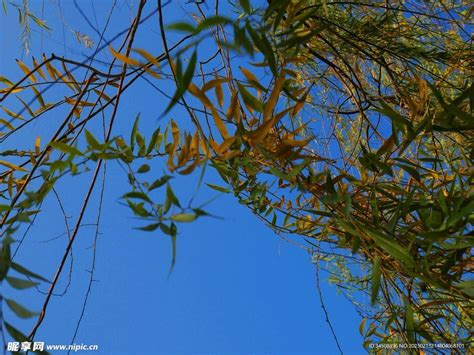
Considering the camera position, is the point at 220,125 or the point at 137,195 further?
the point at 220,125

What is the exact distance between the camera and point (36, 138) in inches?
35.9

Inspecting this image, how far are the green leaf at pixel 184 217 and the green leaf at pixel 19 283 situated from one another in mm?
125

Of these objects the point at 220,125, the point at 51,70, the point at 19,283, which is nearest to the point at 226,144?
the point at 220,125

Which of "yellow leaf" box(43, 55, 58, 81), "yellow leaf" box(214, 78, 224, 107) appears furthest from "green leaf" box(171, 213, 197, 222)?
"yellow leaf" box(43, 55, 58, 81)

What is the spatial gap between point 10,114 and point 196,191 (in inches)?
24.4

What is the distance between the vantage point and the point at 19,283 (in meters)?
0.43

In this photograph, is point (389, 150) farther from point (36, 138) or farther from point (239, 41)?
point (36, 138)

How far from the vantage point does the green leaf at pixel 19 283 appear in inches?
16.9

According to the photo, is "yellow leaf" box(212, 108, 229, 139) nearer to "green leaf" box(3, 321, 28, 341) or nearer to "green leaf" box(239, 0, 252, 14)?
"green leaf" box(239, 0, 252, 14)

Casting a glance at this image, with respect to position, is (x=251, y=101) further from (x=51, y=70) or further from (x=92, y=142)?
(x=51, y=70)

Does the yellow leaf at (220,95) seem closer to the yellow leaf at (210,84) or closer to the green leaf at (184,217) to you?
the yellow leaf at (210,84)

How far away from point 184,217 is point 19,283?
0.48ft

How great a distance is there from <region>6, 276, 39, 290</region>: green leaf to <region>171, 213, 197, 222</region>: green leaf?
13 cm

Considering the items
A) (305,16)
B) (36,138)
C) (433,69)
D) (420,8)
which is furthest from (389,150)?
(433,69)
